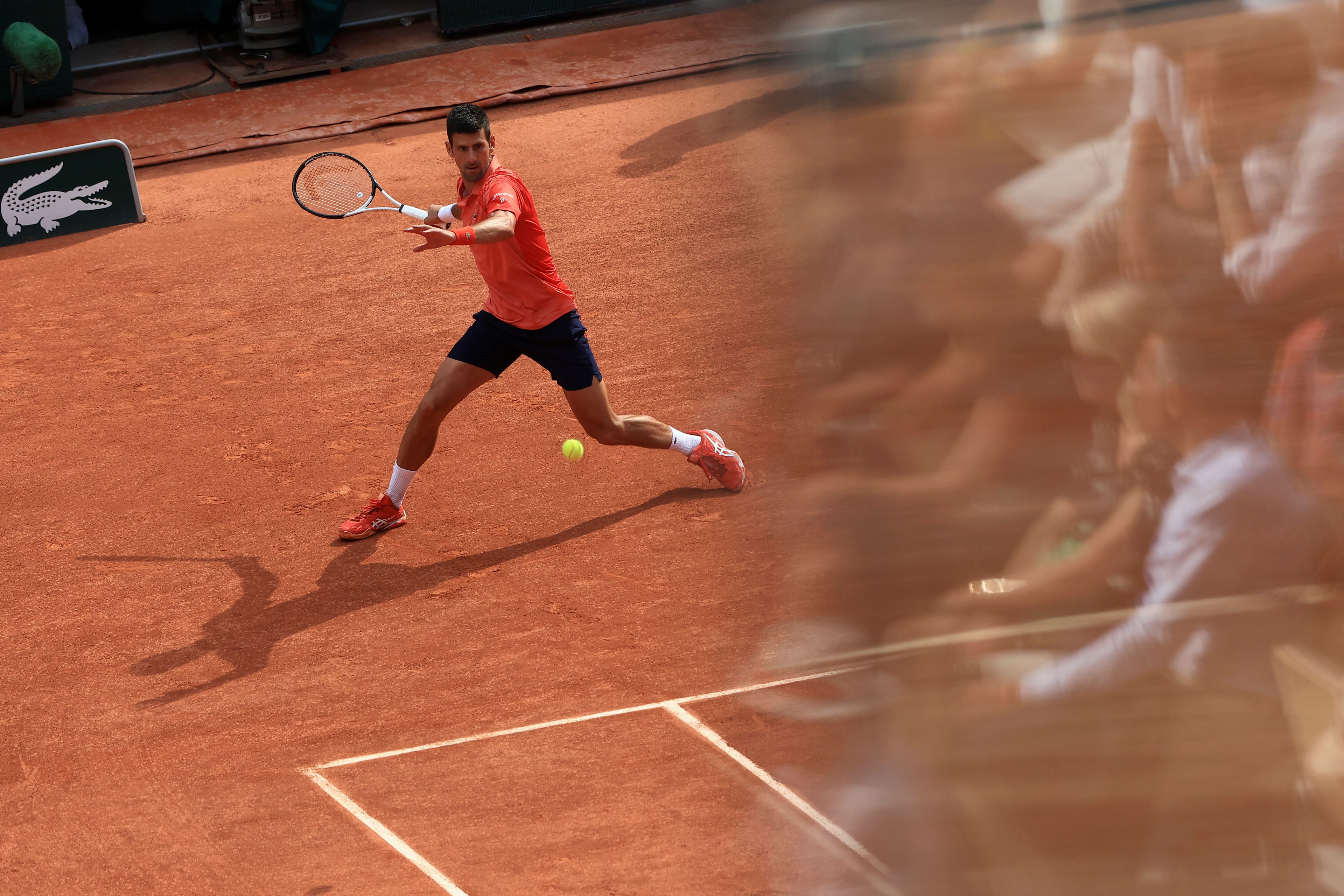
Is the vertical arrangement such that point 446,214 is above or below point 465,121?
below

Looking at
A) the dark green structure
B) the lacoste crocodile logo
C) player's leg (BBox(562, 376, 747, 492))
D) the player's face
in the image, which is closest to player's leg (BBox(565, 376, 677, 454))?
player's leg (BBox(562, 376, 747, 492))

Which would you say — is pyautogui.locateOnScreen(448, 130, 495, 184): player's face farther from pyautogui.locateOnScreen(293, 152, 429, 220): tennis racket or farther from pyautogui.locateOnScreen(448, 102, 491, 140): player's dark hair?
pyautogui.locateOnScreen(293, 152, 429, 220): tennis racket

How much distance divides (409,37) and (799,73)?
14.7 m

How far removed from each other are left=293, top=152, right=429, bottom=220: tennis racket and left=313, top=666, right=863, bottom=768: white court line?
2.99 metres

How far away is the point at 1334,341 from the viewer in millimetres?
769

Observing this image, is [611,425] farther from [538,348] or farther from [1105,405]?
[1105,405]

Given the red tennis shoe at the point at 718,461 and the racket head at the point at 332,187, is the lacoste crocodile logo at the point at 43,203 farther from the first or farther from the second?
the red tennis shoe at the point at 718,461

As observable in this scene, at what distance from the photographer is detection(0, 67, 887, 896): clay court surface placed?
446 cm

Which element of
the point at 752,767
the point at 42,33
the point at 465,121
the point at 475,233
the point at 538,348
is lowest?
the point at 752,767

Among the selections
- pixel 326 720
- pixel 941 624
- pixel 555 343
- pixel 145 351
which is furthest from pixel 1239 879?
pixel 145 351

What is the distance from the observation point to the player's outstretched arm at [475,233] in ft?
16.6

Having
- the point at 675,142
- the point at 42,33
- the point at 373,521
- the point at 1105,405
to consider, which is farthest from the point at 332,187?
the point at 42,33

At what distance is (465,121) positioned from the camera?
5516 mm

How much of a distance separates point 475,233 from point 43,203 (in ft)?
22.7
